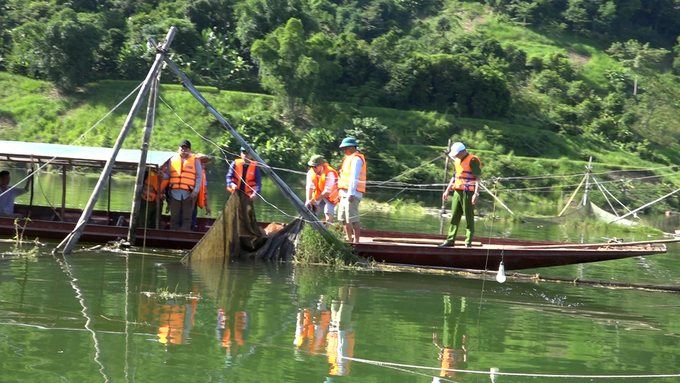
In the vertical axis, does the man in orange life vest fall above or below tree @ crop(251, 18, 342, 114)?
below

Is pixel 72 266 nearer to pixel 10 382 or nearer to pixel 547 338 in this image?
pixel 10 382

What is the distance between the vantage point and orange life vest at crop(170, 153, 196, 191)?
15.4m

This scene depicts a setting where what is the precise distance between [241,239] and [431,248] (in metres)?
3.44

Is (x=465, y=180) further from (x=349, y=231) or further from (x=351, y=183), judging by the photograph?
(x=349, y=231)

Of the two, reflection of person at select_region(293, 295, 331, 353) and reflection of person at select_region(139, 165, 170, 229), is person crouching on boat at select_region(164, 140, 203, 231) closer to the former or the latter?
reflection of person at select_region(139, 165, 170, 229)

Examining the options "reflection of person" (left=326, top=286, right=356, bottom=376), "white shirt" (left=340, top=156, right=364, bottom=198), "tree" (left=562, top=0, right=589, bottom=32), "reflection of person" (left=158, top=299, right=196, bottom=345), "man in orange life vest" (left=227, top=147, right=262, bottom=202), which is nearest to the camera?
"reflection of person" (left=326, top=286, right=356, bottom=376)

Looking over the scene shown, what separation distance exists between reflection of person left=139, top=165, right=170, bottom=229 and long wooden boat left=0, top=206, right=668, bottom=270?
483mm

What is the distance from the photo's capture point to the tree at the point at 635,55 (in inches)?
3482

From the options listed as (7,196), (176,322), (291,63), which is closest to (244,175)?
(7,196)

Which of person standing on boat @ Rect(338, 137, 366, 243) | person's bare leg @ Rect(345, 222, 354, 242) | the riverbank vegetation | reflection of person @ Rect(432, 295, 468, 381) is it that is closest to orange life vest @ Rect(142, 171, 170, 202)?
person standing on boat @ Rect(338, 137, 366, 243)

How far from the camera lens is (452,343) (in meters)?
9.83

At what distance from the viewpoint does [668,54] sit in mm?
97625

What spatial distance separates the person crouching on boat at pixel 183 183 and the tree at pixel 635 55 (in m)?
79.2

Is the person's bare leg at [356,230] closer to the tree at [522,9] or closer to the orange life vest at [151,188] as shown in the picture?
the orange life vest at [151,188]
